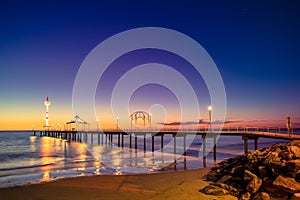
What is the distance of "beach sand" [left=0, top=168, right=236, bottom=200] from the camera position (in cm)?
1057

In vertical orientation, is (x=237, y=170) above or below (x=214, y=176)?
above

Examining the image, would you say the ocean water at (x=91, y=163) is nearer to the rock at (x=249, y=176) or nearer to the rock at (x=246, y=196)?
the rock at (x=249, y=176)

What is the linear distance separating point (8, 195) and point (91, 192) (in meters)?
3.91

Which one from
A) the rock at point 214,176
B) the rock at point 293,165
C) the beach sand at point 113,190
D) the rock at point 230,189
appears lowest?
the beach sand at point 113,190

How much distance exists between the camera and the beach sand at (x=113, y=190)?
1057cm

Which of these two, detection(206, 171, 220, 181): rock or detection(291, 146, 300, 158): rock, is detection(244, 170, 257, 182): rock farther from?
detection(206, 171, 220, 181): rock

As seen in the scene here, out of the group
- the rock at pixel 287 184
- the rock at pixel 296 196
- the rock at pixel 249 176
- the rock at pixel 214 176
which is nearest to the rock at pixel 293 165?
the rock at pixel 287 184

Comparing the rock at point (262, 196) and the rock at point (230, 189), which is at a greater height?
the rock at point (262, 196)

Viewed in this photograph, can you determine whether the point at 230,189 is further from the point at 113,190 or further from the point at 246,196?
the point at 113,190

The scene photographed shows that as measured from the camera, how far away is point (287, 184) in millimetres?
8102

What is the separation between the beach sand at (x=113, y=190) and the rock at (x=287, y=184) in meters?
1.62

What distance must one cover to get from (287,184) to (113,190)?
24.9 ft

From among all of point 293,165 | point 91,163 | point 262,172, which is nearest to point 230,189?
point 262,172

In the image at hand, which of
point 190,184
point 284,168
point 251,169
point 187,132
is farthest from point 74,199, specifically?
point 187,132
